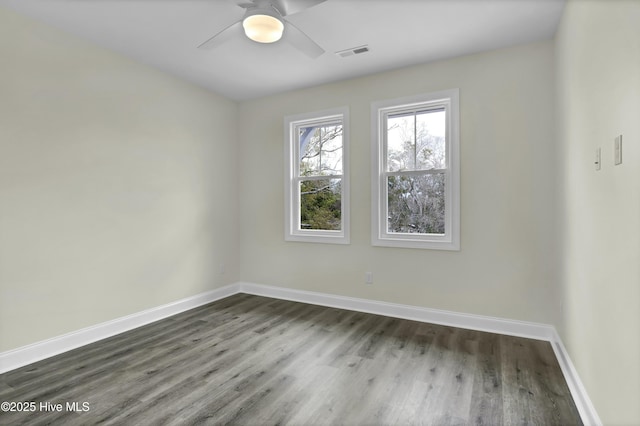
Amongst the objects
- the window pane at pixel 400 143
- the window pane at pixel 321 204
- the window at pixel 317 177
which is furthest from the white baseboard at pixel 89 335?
the window pane at pixel 400 143

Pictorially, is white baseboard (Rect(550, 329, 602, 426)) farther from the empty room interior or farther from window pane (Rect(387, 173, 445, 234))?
window pane (Rect(387, 173, 445, 234))

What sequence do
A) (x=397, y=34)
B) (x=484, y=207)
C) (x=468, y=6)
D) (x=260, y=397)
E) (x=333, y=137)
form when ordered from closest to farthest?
(x=260, y=397) < (x=468, y=6) < (x=397, y=34) < (x=484, y=207) < (x=333, y=137)

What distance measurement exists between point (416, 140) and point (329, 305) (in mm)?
2240

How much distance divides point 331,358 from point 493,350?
1.41 metres

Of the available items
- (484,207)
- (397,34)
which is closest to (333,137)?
(397,34)

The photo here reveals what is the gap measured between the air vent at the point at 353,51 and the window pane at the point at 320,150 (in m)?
0.99

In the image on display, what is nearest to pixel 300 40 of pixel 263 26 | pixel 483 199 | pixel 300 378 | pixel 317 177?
pixel 263 26

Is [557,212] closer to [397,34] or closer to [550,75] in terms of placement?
[550,75]

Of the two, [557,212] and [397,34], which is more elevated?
[397,34]

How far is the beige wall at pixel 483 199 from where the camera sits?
3.01 meters

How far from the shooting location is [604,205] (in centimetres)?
163

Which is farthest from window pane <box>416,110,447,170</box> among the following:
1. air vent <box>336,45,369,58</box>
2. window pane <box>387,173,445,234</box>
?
air vent <box>336,45,369,58</box>

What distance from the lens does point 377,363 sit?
8.40 ft

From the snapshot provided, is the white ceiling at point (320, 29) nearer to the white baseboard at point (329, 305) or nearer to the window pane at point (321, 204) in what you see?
the window pane at point (321, 204)
